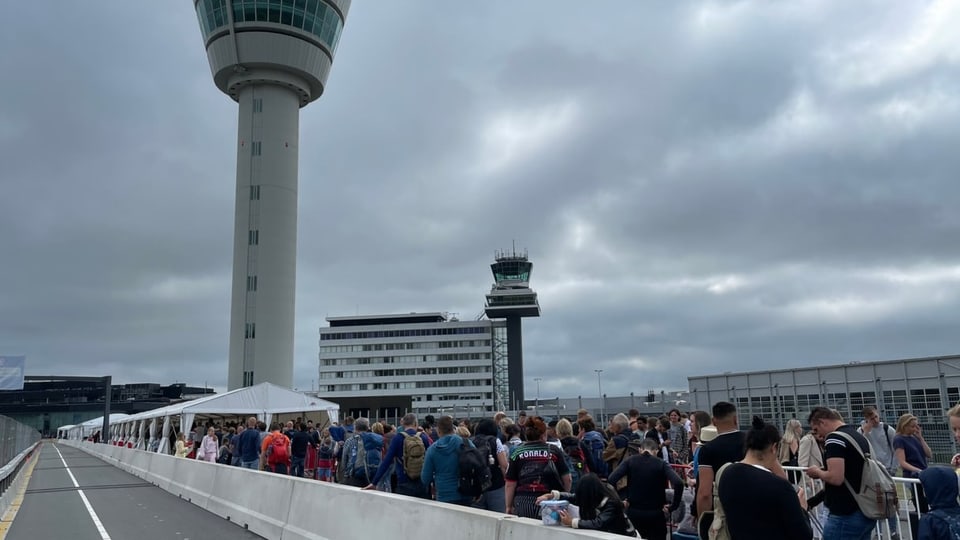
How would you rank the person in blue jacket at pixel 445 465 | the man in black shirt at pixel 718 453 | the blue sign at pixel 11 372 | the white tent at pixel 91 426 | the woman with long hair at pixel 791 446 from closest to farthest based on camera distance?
the man in black shirt at pixel 718 453, the person in blue jacket at pixel 445 465, the woman with long hair at pixel 791 446, the blue sign at pixel 11 372, the white tent at pixel 91 426

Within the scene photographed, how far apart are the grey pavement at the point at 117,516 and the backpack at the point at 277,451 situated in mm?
1889

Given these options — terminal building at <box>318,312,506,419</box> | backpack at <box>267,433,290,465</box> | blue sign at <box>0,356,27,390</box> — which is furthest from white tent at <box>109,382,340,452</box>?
terminal building at <box>318,312,506,419</box>

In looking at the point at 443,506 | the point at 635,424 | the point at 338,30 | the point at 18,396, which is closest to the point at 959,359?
the point at 635,424

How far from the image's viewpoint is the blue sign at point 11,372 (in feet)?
220

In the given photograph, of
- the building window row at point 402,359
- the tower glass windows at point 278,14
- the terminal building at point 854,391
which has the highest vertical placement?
the tower glass windows at point 278,14

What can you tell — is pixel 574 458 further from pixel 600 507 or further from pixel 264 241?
pixel 264 241

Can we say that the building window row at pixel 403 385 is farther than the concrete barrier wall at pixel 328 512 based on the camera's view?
Yes

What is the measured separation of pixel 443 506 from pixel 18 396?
16653 centimetres

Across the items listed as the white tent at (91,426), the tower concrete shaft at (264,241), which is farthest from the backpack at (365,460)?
the white tent at (91,426)

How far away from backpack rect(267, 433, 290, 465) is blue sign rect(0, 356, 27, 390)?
62.9 metres

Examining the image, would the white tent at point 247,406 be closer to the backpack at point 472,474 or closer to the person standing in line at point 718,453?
the backpack at point 472,474

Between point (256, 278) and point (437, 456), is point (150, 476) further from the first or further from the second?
point (256, 278)

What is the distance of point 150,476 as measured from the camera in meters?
24.6

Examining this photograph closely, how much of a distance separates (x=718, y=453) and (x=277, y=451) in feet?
44.2
